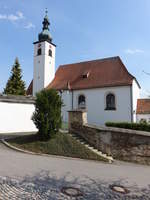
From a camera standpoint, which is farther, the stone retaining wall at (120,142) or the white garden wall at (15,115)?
the white garden wall at (15,115)

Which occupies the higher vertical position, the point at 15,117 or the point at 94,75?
the point at 94,75

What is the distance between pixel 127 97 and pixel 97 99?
362cm

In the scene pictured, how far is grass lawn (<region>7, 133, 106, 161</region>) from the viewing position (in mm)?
10852

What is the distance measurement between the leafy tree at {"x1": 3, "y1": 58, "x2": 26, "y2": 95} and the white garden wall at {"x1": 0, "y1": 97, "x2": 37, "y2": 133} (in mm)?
13679

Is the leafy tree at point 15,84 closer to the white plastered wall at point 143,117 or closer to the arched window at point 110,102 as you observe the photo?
the arched window at point 110,102

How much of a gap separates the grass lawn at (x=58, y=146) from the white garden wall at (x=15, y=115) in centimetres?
374

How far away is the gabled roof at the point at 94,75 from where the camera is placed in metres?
23.0

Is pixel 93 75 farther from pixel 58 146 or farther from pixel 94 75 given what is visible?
pixel 58 146

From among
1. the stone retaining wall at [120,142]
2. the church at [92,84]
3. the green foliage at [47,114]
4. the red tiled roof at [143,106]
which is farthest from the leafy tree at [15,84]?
the stone retaining wall at [120,142]

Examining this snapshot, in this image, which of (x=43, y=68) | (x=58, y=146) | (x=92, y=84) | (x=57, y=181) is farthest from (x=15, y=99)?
(x=43, y=68)

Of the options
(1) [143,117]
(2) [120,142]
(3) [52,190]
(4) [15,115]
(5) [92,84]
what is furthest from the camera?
(5) [92,84]

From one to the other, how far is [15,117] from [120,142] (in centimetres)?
897

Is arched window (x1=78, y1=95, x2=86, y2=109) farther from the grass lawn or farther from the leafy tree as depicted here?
the grass lawn

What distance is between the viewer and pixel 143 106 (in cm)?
2294
